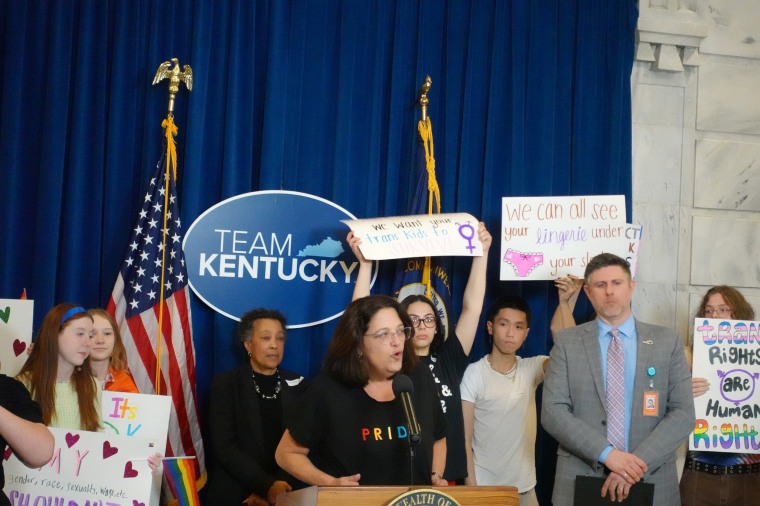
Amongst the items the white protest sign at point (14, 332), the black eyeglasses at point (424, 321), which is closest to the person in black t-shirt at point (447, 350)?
the black eyeglasses at point (424, 321)

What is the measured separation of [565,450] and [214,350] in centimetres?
208

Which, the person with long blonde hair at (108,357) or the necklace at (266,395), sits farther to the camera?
the necklace at (266,395)

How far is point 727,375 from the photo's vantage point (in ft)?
14.6

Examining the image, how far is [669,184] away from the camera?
5.82 m

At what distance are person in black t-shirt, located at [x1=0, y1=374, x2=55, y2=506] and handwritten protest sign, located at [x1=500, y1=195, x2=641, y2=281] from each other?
Answer: 3.10 meters

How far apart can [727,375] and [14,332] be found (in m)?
3.27

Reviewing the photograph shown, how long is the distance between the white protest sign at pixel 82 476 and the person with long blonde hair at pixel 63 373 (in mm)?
228

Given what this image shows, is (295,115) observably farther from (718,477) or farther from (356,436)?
(718,477)

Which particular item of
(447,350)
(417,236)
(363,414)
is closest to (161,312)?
(417,236)

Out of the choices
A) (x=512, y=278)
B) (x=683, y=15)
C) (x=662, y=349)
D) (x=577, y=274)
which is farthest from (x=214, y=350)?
(x=683, y=15)

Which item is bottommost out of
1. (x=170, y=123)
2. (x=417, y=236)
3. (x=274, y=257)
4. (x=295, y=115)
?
(x=274, y=257)

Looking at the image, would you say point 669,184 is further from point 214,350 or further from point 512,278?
point 214,350

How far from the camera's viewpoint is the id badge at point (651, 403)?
12.8 ft

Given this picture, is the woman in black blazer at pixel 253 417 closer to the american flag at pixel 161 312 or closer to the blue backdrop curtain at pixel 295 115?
the american flag at pixel 161 312
